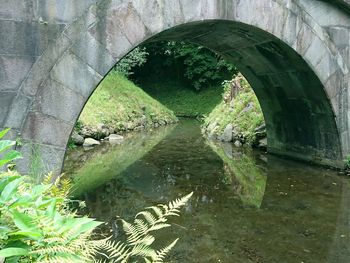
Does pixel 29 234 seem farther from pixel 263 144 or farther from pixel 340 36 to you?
pixel 263 144

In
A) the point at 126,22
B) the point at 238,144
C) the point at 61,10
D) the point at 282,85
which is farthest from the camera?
the point at 238,144

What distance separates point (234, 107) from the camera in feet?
44.6

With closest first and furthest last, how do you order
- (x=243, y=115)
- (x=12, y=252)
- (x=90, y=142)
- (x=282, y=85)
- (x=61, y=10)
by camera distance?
1. (x=12, y=252)
2. (x=61, y=10)
3. (x=282, y=85)
4. (x=243, y=115)
5. (x=90, y=142)

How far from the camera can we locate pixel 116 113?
705 inches

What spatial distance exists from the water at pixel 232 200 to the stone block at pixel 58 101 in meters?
1.58

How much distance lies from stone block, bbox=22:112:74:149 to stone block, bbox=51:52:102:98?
0.44 metres

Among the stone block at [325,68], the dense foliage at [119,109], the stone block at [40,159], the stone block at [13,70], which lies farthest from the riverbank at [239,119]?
the stone block at [13,70]

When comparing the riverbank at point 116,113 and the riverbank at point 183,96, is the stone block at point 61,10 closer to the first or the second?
the riverbank at point 116,113

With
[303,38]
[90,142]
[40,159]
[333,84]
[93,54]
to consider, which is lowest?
[90,142]

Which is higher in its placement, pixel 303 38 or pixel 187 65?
pixel 187 65

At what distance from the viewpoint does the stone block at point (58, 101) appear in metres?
4.57

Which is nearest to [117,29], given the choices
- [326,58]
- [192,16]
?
[192,16]

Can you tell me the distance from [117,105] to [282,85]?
440 inches

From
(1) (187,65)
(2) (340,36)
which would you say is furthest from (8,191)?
(1) (187,65)
